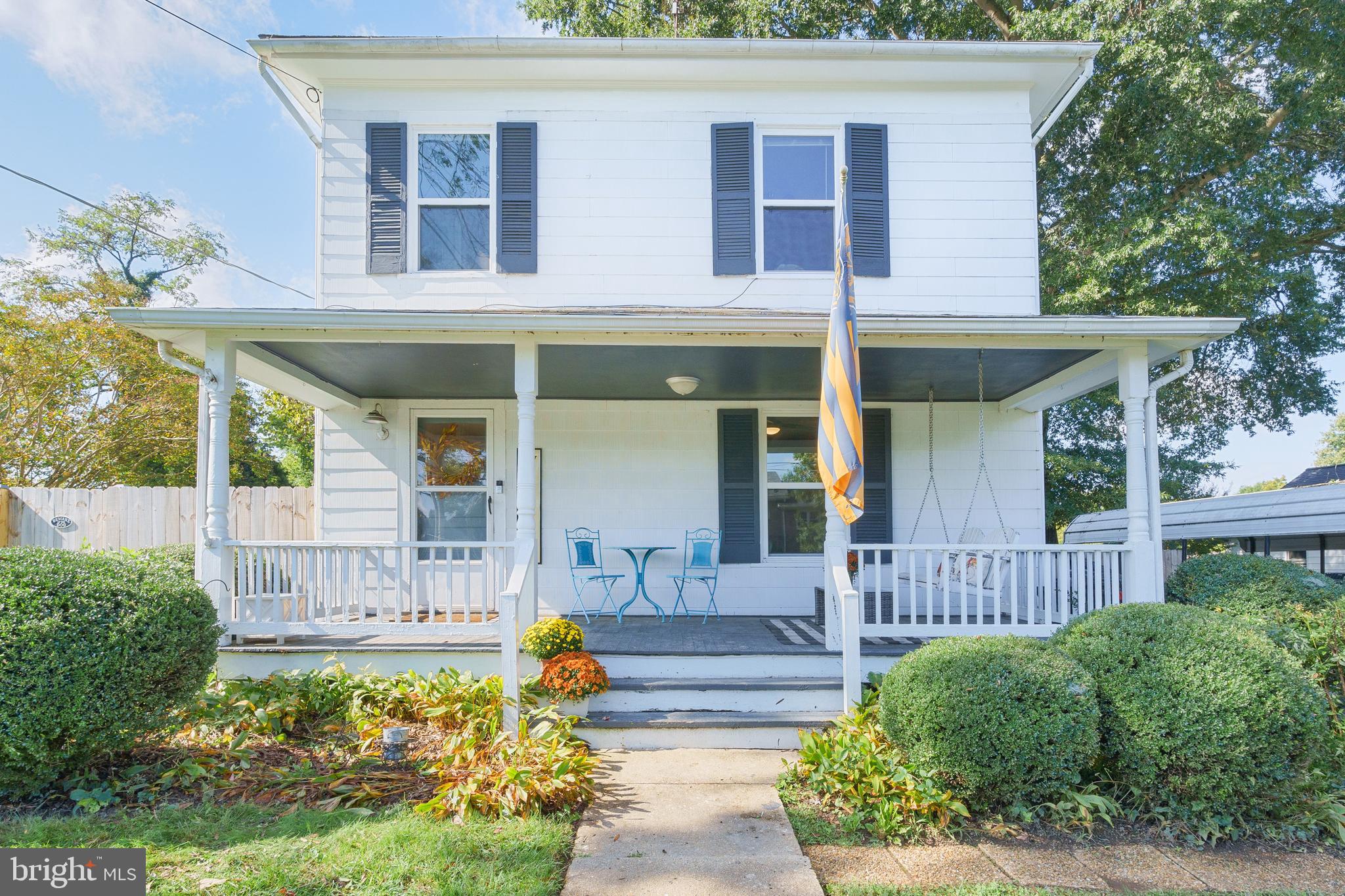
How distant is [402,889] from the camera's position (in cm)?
291

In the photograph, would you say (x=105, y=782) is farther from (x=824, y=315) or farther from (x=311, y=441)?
(x=311, y=441)

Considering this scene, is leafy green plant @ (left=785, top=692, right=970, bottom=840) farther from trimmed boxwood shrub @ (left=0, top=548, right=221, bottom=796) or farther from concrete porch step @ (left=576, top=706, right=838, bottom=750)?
trimmed boxwood shrub @ (left=0, top=548, right=221, bottom=796)

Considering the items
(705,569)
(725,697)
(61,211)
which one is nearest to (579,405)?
(705,569)

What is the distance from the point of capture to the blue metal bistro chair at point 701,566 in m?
6.88

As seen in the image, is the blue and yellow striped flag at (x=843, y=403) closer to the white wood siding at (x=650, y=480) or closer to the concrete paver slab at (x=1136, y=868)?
the concrete paver slab at (x=1136, y=868)

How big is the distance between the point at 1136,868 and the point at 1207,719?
812 mm

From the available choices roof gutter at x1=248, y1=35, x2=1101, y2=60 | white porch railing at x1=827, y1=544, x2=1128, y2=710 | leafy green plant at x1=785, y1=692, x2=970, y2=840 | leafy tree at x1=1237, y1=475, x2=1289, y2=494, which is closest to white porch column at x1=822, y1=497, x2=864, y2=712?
white porch railing at x1=827, y1=544, x2=1128, y2=710

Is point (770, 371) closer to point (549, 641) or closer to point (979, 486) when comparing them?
point (979, 486)

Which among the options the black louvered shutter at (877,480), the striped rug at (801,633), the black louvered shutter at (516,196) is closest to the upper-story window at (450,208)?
the black louvered shutter at (516,196)

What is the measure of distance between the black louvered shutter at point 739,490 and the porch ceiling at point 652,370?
28cm

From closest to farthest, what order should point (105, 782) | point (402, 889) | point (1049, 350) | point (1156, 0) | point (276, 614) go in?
point (402, 889) < point (105, 782) < point (276, 614) < point (1049, 350) < point (1156, 0)

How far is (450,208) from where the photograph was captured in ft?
22.7

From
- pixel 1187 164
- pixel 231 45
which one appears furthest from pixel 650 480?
pixel 1187 164

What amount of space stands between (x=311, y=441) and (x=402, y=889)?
1519 cm
